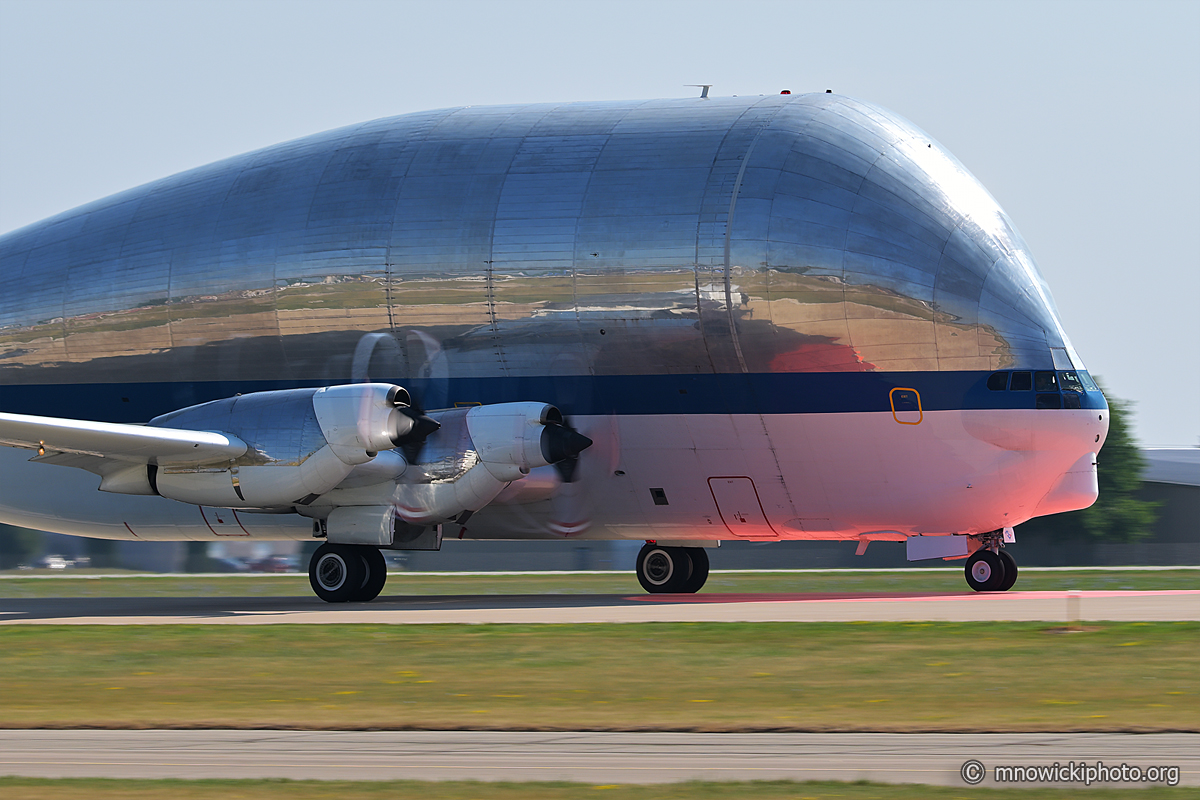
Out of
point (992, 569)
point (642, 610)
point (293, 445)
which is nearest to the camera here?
point (642, 610)

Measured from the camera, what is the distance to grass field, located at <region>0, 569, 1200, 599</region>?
1586 inches

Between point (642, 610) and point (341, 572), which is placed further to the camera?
point (341, 572)

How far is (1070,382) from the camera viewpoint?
93.6 ft

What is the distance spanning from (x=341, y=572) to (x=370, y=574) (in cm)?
55

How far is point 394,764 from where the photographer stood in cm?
1205

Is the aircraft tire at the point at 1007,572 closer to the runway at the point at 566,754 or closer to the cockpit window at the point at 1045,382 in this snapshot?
the cockpit window at the point at 1045,382

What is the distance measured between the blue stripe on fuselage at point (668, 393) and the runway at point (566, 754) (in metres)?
15.3

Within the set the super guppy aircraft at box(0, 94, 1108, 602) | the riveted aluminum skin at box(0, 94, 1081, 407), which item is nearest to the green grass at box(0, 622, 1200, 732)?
the super guppy aircraft at box(0, 94, 1108, 602)

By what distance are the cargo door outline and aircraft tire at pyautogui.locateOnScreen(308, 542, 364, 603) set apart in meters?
6.88

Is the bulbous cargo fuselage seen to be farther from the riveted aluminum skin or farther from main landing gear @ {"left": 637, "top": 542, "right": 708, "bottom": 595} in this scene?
main landing gear @ {"left": 637, "top": 542, "right": 708, "bottom": 595}

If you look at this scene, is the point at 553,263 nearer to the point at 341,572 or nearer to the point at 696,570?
the point at 341,572

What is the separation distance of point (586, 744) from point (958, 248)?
1766cm

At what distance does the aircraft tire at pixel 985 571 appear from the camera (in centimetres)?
3017

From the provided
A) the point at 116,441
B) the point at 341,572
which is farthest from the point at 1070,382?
the point at 116,441
